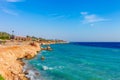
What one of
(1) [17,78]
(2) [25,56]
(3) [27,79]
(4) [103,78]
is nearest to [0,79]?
(1) [17,78]

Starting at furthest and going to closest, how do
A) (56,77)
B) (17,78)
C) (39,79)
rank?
1. (56,77)
2. (39,79)
3. (17,78)

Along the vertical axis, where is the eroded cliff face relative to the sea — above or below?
above

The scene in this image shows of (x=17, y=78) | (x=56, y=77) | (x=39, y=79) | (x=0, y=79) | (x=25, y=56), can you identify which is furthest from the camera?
(x=25, y=56)

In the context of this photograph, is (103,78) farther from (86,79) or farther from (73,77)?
(73,77)

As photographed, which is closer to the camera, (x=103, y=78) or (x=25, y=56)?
(x=103, y=78)

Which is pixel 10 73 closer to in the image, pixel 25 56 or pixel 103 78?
pixel 103 78

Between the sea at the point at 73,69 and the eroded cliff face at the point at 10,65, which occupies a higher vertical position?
the eroded cliff face at the point at 10,65

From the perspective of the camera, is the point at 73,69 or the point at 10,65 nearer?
the point at 10,65

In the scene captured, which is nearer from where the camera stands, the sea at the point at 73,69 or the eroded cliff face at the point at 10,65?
the eroded cliff face at the point at 10,65

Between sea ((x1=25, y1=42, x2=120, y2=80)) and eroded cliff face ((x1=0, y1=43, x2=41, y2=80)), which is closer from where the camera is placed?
eroded cliff face ((x1=0, y1=43, x2=41, y2=80))

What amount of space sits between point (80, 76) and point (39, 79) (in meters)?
8.17

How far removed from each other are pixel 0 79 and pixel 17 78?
20.0 feet

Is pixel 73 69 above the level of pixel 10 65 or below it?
below

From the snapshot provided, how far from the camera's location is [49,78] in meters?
31.8
